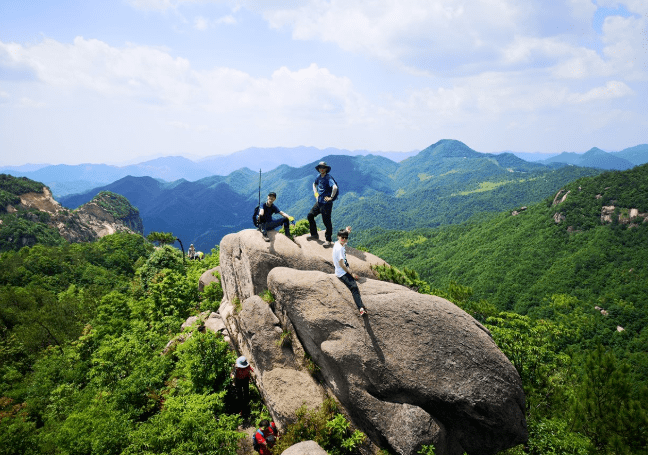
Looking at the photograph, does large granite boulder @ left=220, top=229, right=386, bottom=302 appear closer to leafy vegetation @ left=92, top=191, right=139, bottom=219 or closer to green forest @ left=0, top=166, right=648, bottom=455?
green forest @ left=0, top=166, right=648, bottom=455

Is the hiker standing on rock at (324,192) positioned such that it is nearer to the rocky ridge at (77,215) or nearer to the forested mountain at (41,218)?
the forested mountain at (41,218)

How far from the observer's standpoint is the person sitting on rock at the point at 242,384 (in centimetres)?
1227

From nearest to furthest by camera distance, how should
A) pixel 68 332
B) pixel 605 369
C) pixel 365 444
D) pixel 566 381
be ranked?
pixel 365 444 → pixel 605 369 → pixel 566 381 → pixel 68 332

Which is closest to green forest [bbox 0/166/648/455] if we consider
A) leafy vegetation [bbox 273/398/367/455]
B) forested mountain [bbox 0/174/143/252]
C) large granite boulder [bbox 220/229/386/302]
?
leafy vegetation [bbox 273/398/367/455]

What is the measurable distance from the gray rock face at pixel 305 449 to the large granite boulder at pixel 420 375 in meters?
1.95

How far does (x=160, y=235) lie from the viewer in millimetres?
39625

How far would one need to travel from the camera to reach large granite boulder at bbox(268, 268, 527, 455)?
34.6ft

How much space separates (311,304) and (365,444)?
17.1ft

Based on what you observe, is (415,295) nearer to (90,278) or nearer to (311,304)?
(311,304)

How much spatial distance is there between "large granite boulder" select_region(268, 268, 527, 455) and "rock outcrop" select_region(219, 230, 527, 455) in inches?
1.3

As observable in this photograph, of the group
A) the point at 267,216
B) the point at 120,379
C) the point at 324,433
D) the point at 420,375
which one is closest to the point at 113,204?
the point at 120,379

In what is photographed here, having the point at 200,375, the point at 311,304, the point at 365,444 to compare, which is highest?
the point at 311,304

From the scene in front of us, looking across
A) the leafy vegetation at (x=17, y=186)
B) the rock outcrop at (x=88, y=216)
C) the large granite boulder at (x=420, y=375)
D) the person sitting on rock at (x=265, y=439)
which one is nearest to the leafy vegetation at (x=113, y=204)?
the rock outcrop at (x=88, y=216)

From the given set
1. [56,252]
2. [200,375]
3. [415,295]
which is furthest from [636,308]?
[56,252]
